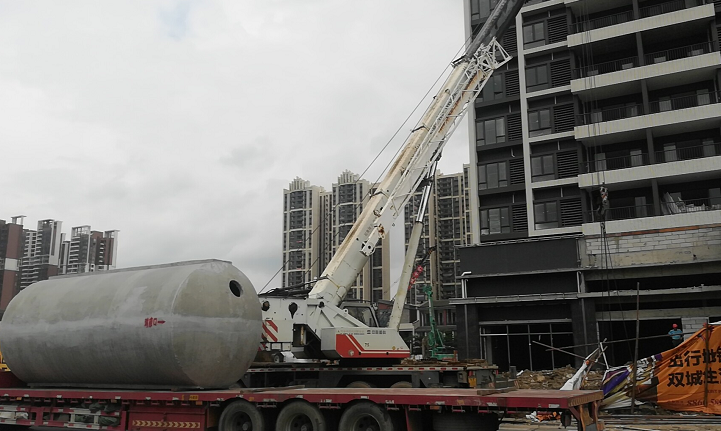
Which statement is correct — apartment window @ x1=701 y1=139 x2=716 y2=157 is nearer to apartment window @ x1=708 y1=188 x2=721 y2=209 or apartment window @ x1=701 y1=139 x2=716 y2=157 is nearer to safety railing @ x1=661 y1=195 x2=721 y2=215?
apartment window @ x1=708 y1=188 x2=721 y2=209

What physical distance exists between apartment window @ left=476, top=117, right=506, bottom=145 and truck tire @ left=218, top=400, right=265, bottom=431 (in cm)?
3309

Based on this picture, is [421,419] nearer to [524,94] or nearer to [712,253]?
[712,253]

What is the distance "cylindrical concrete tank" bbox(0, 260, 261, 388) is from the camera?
11.9 meters

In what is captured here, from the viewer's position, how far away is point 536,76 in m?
40.6

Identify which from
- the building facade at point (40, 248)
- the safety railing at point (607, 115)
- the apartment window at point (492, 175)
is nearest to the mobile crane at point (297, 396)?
the apartment window at point (492, 175)

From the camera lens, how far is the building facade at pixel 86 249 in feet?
289

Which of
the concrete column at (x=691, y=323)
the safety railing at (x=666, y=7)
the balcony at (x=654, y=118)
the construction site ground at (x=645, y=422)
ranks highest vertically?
the safety railing at (x=666, y=7)

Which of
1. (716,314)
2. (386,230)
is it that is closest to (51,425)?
(386,230)

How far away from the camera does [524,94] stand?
40500mm

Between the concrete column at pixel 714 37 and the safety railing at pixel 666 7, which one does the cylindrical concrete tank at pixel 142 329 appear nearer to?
the concrete column at pixel 714 37

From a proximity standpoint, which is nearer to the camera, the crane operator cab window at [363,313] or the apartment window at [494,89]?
the crane operator cab window at [363,313]

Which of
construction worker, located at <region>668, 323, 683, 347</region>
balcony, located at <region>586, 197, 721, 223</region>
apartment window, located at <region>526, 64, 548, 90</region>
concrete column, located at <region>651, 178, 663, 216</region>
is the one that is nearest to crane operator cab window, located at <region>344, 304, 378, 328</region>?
construction worker, located at <region>668, 323, 683, 347</region>

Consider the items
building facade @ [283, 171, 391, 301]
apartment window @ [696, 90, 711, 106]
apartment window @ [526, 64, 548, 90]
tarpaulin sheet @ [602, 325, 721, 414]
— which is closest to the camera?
tarpaulin sheet @ [602, 325, 721, 414]

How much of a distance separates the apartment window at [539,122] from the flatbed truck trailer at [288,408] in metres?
31.7
